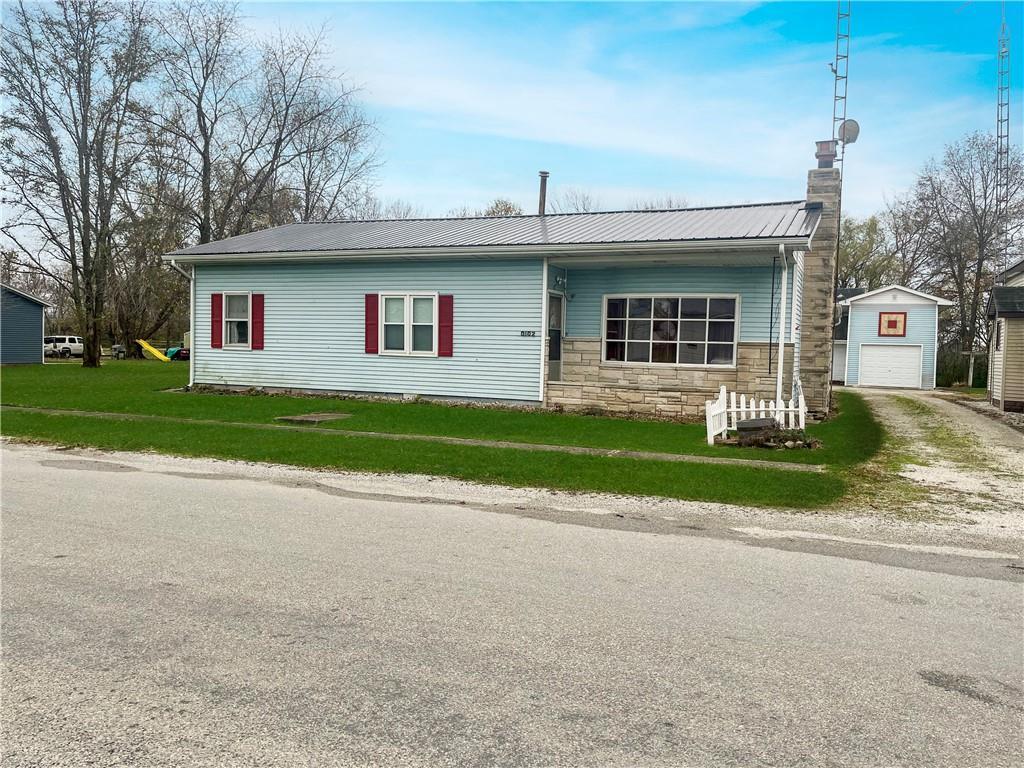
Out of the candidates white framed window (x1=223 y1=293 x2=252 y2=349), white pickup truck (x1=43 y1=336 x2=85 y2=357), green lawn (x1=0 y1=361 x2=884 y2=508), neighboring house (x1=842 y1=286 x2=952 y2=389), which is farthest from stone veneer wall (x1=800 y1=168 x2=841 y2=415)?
white pickup truck (x1=43 y1=336 x2=85 y2=357)

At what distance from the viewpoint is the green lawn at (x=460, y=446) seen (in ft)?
28.0

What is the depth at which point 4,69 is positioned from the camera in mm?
28719

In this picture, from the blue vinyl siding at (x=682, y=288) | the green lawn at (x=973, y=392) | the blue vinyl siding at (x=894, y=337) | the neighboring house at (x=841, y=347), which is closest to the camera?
the blue vinyl siding at (x=682, y=288)

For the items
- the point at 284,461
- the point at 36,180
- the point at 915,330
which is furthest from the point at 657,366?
the point at 36,180

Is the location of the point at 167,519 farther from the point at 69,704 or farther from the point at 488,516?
the point at 69,704

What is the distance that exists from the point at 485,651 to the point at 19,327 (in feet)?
138

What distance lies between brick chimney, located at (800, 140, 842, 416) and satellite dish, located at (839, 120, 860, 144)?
104 inches

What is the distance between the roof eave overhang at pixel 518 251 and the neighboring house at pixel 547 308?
38 millimetres

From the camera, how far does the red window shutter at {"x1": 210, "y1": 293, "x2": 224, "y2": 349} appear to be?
19.0m

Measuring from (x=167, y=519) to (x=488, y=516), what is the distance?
8.78 feet

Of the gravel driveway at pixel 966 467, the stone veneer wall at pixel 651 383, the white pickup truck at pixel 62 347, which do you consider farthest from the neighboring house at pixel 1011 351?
the white pickup truck at pixel 62 347

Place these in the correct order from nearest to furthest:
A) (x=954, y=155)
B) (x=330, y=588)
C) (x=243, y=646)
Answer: (x=243, y=646), (x=330, y=588), (x=954, y=155)

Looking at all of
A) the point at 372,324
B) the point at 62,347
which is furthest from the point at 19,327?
the point at 372,324

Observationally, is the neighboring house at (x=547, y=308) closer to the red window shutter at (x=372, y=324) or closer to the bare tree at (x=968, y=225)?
the red window shutter at (x=372, y=324)
